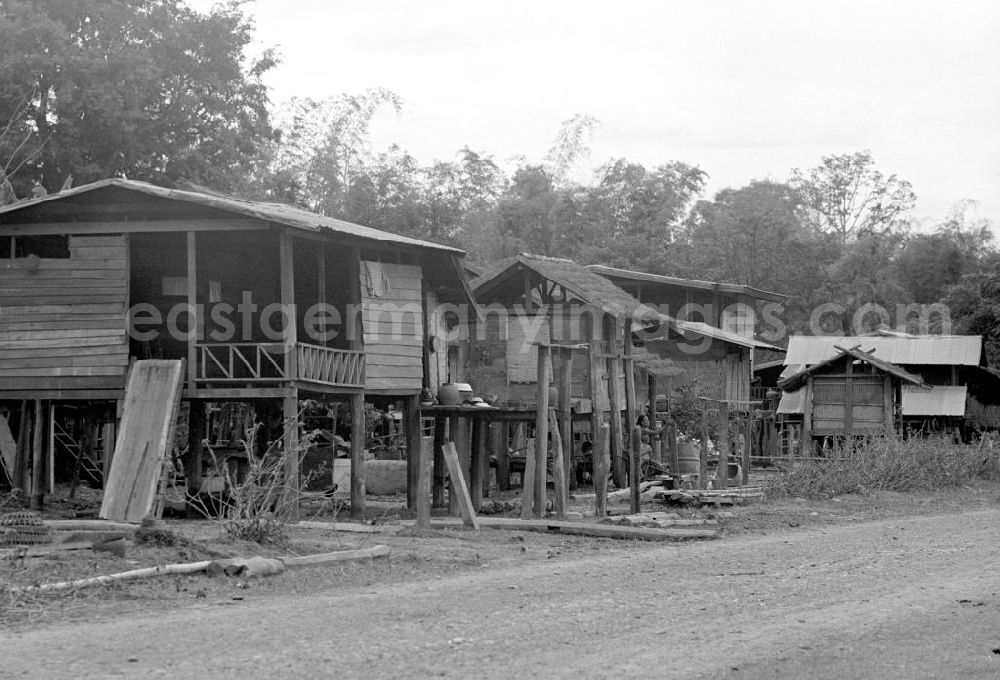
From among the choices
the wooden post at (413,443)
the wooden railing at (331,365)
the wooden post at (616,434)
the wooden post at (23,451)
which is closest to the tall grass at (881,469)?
the wooden post at (616,434)

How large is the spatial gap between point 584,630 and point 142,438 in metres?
9.61

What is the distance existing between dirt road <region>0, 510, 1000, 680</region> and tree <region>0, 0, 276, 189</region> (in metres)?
22.7

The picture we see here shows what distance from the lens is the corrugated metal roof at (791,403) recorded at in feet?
129

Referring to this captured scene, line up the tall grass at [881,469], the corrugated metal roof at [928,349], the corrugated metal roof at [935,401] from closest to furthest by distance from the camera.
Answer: the tall grass at [881,469] < the corrugated metal roof at [935,401] < the corrugated metal roof at [928,349]

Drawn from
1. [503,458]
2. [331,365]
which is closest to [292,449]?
[331,365]

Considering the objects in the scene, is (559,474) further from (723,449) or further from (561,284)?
(723,449)

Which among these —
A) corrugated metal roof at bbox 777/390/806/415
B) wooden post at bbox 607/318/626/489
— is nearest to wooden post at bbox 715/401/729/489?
wooden post at bbox 607/318/626/489

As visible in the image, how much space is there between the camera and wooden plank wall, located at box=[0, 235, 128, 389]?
59.3ft

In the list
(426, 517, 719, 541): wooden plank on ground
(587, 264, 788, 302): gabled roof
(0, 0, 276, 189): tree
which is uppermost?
(0, 0, 276, 189): tree

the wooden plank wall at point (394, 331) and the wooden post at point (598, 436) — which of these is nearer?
the wooden post at point (598, 436)

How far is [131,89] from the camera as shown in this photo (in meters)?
31.8

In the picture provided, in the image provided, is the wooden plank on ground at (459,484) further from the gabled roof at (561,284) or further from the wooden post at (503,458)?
the wooden post at (503,458)

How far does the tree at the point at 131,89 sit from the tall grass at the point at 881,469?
1854 centimetres

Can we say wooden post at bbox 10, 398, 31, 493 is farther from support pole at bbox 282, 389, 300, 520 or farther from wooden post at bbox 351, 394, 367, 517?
wooden post at bbox 351, 394, 367, 517
